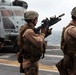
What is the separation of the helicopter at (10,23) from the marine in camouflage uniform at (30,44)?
9.99 m

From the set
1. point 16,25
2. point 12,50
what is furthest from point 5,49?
point 16,25

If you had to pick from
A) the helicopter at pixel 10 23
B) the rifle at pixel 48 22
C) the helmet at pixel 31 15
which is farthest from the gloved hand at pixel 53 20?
the helicopter at pixel 10 23

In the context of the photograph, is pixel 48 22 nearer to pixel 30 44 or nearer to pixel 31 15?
pixel 31 15

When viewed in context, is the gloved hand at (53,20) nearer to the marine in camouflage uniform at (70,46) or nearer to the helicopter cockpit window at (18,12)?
the marine in camouflage uniform at (70,46)

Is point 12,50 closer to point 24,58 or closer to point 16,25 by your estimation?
point 16,25

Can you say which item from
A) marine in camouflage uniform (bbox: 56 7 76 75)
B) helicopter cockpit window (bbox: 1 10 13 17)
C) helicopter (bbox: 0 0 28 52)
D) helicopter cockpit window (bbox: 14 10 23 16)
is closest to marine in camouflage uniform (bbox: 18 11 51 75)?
marine in camouflage uniform (bbox: 56 7 76 75)

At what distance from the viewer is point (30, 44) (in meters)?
5.71

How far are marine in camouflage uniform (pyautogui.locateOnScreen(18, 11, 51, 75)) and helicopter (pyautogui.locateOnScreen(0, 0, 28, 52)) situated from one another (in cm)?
999

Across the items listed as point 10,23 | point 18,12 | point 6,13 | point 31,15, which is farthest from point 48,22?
point 18,12

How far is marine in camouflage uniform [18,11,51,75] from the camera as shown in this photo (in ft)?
18.4

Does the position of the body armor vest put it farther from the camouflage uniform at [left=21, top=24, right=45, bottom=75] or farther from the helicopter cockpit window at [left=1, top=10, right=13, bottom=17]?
the helicopter cockpit window at [left=1, top=10, right=13, bottom=17]

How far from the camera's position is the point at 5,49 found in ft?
57.8

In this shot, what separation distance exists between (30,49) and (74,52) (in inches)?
34.3

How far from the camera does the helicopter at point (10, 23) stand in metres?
15.9
